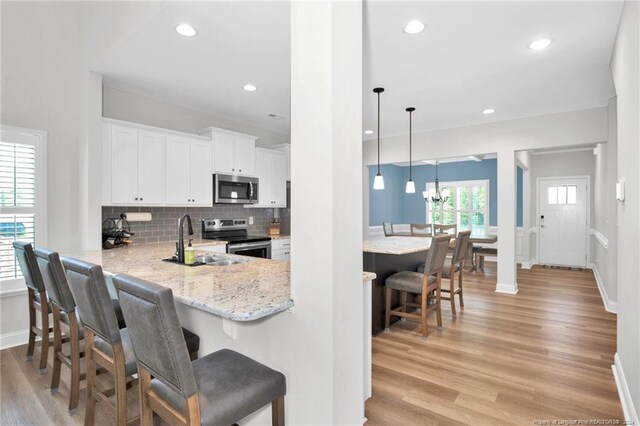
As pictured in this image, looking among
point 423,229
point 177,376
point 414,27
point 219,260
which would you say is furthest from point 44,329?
point 423,229

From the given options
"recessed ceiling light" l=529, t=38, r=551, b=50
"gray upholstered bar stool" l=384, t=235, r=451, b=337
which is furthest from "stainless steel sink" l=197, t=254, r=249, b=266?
"recessed ceiling light" l=529, t=38, r=551, b=50

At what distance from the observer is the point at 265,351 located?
5.60 feet

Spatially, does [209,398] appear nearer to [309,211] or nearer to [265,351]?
[265,351]

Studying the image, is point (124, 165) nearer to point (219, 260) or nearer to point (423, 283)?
point (219, 260)

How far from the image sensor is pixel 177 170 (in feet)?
13.5

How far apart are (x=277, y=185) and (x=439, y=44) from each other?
10.9ft

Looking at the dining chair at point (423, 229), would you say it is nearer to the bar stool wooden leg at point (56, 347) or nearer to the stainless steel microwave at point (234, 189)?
the stainless steel microwave at point (234, 189)

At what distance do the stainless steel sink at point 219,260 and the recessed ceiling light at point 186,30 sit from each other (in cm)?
177

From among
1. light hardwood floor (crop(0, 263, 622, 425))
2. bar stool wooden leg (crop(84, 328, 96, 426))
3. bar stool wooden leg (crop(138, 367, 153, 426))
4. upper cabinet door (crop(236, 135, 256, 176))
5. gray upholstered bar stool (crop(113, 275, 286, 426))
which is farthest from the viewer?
upper cabinet door (crop(236, 135, 256, 176))

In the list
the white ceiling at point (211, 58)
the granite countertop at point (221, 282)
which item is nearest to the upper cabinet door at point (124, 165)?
the white ceiling at point (211, 58)

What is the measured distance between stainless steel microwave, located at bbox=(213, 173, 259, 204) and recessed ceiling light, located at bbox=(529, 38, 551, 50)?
366cm

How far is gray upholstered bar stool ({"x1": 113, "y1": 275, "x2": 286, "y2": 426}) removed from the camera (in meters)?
1.18

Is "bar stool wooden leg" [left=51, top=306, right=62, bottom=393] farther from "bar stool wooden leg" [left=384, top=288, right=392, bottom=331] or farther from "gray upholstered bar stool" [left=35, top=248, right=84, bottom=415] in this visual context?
"bar stool wooden leg" [left=384, top=288, right=392, bottom=331]

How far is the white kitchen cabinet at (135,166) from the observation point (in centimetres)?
357
